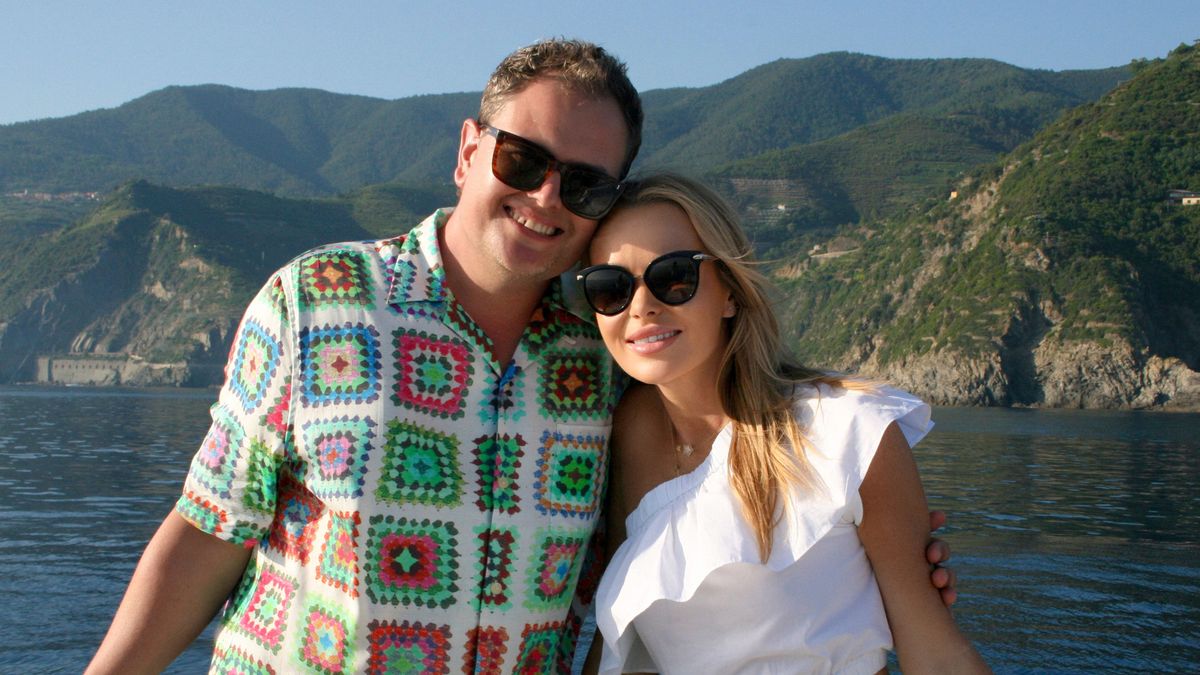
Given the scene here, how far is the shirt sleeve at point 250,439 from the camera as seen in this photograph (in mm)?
2420

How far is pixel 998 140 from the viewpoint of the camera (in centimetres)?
16350

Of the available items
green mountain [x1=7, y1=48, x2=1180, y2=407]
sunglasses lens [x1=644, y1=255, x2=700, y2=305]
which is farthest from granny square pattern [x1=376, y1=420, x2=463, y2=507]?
green mountain [x1=7, y1=48, x2=1180, y2=407]

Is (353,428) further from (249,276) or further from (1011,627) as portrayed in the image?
(249,276)

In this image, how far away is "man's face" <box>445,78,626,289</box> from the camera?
2.64 metres

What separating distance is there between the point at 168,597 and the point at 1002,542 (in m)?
21.6

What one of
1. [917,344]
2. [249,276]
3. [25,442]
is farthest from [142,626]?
[249,276]

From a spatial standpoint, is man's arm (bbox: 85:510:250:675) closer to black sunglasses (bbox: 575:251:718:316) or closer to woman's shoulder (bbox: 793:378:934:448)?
black sunglasses (bbox: 575:251:718:316)

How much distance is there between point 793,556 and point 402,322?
3.37ft

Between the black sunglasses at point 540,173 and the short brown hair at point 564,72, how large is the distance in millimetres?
108

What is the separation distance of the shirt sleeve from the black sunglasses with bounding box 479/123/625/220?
58 cm

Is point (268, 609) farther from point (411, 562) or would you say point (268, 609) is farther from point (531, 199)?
point (531, 199)

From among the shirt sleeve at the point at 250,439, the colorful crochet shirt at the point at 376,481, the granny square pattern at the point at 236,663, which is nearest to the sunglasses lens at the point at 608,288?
the colorful crochet shirt at the point at 376,481

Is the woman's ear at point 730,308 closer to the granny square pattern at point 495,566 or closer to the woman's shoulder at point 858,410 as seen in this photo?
the woman's shoulder at point 858,410

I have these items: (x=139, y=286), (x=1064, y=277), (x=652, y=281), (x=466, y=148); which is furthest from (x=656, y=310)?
(x=139, y=286)
